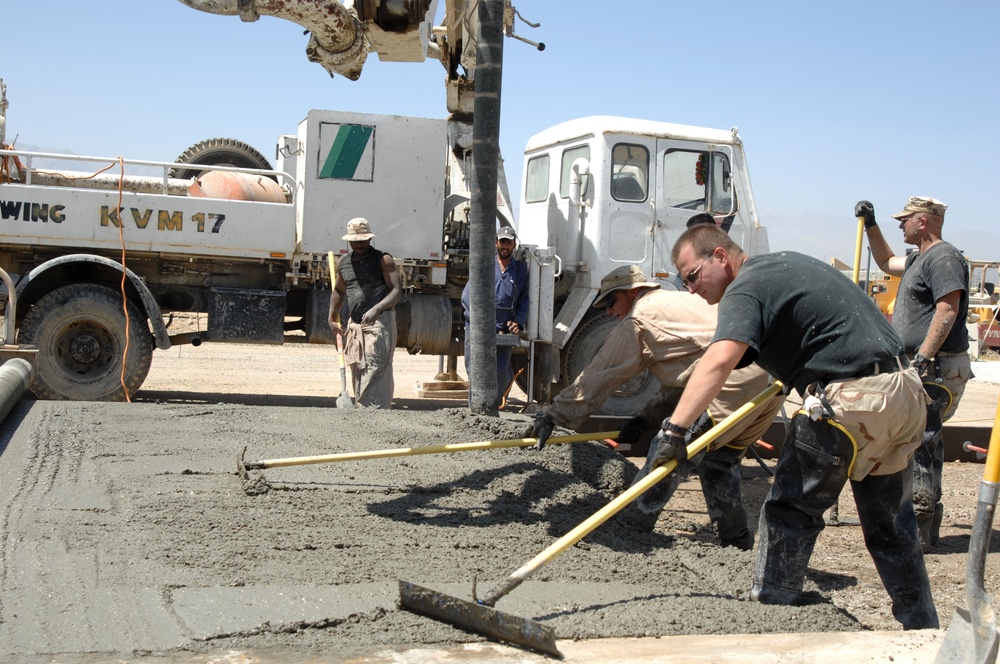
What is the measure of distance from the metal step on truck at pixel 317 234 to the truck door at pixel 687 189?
1 cm

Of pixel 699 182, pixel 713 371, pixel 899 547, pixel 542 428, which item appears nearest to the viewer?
pixel 713 371

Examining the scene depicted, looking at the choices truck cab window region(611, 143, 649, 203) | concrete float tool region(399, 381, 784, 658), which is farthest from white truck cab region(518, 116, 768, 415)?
concrete float tool region(399, 381, 784, 658)

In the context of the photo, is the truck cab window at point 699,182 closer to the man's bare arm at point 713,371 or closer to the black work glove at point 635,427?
the black work glove at point 635,427

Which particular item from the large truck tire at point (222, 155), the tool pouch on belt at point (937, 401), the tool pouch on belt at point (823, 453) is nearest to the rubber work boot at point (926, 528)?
the tool pouch on belt at point (937, 401)

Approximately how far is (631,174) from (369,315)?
121 inches

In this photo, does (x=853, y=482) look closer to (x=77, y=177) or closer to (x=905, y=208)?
(x=905, y=208)

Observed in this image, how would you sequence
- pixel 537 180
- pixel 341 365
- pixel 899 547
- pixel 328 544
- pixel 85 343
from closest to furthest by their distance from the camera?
pixel 899 547 < pixel 328 544 < pixel 341 365 < pixel 85 343 < pixel 537 180

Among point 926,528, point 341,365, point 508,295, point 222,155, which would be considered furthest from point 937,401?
point 222,155

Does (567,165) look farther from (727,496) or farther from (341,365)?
(727,496)

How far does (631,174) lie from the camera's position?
9078 millimetres

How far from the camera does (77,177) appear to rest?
8867 millimetres

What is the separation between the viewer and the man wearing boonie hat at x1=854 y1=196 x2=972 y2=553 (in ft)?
16.3

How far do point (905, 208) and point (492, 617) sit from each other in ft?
11.5

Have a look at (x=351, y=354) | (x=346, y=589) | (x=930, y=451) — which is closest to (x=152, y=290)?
(x=351, y=354)
